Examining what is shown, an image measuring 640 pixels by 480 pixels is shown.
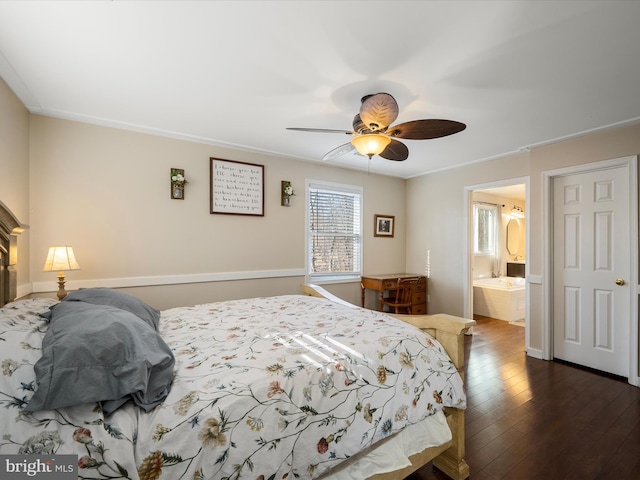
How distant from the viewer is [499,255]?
20.1 feet

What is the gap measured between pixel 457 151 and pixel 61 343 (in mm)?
3956

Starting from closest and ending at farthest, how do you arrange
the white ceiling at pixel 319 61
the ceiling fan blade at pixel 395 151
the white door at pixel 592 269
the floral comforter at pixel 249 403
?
the floral comforter at pixel 249 403 < the white ceiling at pixel 319 61 < the ceiling fan blade at pixel 395 151 < the white door at pixel 592 269

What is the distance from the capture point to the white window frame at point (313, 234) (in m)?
4.09

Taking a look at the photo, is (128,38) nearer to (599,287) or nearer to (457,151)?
(457,151)

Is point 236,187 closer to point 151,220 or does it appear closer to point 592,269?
point 151,220

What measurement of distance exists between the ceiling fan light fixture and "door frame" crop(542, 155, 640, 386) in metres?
2.32

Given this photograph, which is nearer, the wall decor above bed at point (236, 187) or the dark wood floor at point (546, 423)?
the dark wood floor at point (546, 423)

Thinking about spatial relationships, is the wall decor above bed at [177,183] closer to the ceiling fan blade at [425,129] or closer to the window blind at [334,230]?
the window blind at [334,230]

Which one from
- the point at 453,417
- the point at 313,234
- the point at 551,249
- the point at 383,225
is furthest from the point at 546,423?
the point at 383,225

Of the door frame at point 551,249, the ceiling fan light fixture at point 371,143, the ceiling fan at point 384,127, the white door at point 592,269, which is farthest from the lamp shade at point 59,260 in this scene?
the white door at point 592,269

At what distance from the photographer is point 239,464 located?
101cm

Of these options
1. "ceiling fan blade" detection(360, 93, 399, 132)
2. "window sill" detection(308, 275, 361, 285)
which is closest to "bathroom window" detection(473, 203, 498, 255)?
"window sill" detection(308, 275, 361, 285)

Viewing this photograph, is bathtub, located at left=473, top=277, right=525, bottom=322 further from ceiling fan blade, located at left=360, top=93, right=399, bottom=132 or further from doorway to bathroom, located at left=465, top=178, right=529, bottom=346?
ceiling fan blade, located at left=360, top=93, right=399, bottom=132

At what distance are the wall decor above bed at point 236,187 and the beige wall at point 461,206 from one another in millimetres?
2688
